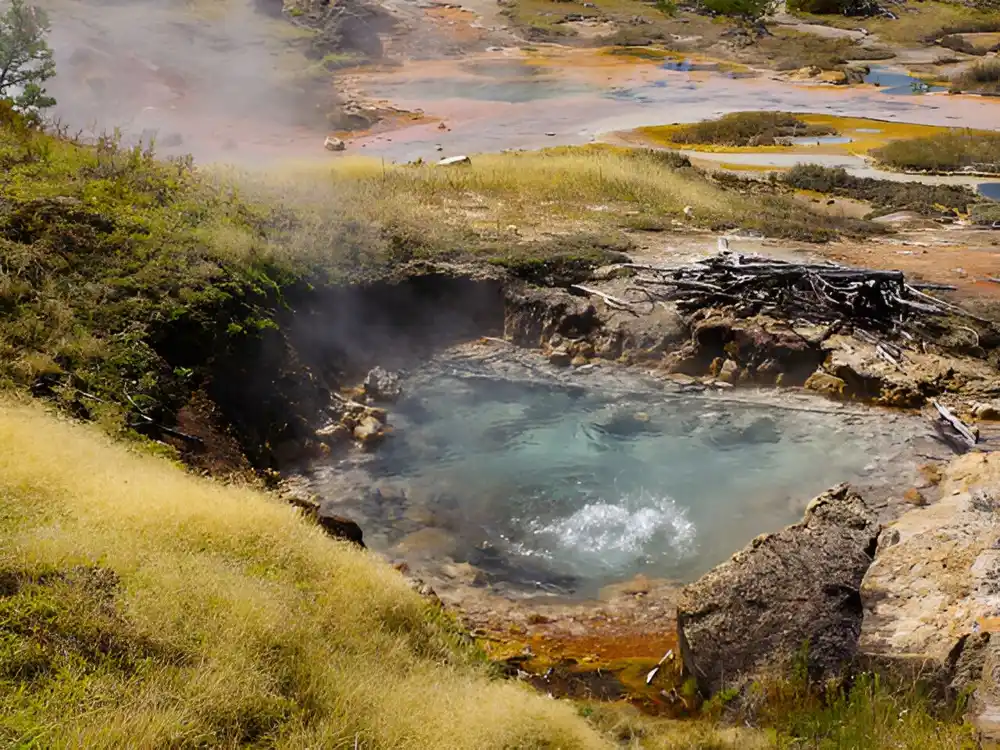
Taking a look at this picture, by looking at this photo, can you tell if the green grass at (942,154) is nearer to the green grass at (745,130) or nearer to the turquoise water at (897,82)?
the green grass at (745,130)

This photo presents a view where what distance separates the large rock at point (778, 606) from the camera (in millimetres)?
4980

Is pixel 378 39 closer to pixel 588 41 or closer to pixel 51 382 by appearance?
pixel 588 41

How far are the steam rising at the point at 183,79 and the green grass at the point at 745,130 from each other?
12.2 m

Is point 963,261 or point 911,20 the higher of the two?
point 911,20

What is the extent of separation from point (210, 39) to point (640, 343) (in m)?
31.1

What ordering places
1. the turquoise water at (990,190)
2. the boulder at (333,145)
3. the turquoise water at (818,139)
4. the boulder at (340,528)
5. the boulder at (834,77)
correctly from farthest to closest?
1. the boulder at (834,77)
2. the turquoise water at (818,139)
3. the boulder at (333,145)
4. the turquoise water at (990,190)
5. the boulder at (340,528)

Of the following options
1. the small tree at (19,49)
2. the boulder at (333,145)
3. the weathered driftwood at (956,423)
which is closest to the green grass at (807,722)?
the weathered driftwood at (956,423)

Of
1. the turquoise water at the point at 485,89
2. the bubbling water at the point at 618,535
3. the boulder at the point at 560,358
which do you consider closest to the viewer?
the bubbling water at the point at 618,535

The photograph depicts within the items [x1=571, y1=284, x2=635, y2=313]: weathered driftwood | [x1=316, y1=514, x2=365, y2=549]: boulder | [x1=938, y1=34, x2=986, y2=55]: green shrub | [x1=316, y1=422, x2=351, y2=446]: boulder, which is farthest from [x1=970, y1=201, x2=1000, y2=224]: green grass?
[x1=938, y1=34, x2=986, y2=55]: green shrub

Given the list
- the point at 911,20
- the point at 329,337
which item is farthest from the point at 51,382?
the point at 911,20

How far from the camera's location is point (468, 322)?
11938mm

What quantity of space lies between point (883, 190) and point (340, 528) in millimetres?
17131

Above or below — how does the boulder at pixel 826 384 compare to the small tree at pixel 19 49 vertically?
below

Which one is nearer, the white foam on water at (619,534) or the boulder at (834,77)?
the white foam on water at (619,534)
